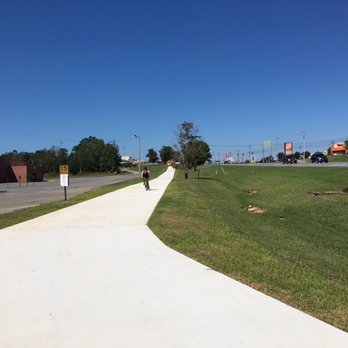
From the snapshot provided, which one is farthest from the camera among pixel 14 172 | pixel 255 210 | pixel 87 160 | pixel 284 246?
pixel 87 160

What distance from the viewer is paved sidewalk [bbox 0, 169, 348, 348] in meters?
4.39

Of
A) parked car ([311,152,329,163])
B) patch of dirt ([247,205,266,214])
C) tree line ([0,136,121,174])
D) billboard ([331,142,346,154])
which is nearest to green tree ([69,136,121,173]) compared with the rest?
tree line ([0,136,121,174])

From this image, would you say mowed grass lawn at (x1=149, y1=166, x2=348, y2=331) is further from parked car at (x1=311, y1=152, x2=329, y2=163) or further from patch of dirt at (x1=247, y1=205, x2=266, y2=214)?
parked car at (x1=311, y1=152, x2=329, y2=163)

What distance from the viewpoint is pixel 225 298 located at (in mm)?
5539

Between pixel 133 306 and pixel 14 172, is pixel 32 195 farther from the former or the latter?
pixel 14 172

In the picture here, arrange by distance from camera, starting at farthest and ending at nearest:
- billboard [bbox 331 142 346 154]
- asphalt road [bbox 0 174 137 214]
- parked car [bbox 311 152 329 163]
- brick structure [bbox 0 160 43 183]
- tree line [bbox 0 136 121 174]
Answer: tree line [bbox 0 136 121 174]
billboard [bbox 331 142 346 154]
brick structure [bbox 0 160 43 183]
parked car [bbox 311 152 329 163]
asphalt road [bbox 0 174 137 214]

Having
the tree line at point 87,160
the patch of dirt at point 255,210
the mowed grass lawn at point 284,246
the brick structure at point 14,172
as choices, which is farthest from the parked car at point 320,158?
the tree line at point 87,160

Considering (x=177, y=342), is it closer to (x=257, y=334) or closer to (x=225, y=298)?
(x=257, y=334)

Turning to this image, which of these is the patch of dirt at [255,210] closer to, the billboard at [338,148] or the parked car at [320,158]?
the parked car at [320,158]

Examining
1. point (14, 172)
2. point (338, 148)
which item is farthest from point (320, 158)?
point (338, 148)

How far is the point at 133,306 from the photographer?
17.4ft

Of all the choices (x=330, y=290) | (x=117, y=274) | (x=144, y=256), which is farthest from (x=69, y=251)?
(x=330, y=290)

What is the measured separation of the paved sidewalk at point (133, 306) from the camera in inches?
173

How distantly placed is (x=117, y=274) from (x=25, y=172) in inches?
3627
